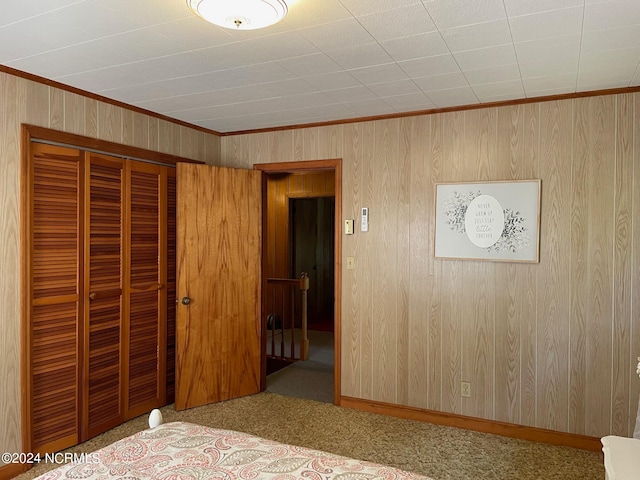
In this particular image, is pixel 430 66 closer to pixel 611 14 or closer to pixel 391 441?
pixel 611 14

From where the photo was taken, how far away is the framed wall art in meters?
3.26

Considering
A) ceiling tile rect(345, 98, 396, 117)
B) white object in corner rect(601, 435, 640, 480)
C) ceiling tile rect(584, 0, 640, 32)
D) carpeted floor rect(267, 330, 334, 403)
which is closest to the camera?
white object in corner rect(601, 435, 640, 480)

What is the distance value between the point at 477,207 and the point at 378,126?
104 cm

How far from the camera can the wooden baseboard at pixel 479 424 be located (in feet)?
10.3

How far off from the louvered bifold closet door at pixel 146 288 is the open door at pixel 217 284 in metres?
0.17

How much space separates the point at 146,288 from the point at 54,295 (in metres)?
0.78

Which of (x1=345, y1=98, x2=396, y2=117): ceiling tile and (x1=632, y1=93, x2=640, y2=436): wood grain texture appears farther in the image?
(x1=345, y1=98, x2=396, y2=117): ceiling tile

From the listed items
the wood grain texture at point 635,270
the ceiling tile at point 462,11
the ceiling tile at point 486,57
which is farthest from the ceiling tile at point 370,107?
the wood grain texture at point 635,270

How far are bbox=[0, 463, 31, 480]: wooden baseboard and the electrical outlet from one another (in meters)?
2.95

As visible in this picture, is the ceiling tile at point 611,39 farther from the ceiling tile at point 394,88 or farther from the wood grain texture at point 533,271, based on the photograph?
the ceiling tile at point 394,88

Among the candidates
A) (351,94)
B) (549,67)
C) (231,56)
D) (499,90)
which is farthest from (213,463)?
(499,90)

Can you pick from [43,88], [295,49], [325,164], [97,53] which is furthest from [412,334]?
[43,88]

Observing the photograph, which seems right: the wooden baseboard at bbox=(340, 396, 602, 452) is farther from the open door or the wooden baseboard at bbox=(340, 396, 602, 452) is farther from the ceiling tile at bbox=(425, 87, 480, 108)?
the ceiling tile at bbox=(425, 87, 480, 108)

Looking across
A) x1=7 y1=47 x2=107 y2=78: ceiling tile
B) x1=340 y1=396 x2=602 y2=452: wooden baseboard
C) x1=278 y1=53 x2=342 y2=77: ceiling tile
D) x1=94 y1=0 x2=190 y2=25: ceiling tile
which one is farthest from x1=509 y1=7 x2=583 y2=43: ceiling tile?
x1=340 y1=396 x2=602 y2=452: wooden baseboard
